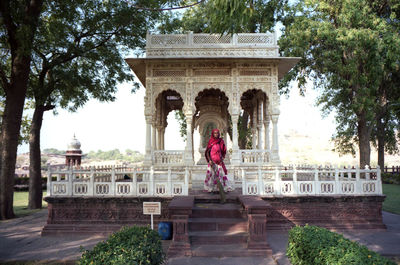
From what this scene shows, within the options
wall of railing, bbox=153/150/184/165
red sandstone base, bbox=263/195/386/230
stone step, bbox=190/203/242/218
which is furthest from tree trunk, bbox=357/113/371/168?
stone step, bbox=190/203/242/218

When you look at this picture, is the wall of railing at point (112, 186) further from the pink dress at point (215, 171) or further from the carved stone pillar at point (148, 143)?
the carved stone pillar at point (148, 143)

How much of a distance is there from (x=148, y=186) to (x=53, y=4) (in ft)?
35.1

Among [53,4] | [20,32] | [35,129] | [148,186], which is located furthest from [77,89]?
[148,186]

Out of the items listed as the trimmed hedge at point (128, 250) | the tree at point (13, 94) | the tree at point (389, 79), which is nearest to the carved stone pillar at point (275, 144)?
the trimmed hedge at point (128, 250)

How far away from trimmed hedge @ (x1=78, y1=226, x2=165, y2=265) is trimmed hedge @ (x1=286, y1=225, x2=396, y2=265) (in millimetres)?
2545

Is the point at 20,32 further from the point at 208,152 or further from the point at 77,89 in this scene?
the point at 208,152

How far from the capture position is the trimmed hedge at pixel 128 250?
3.73m

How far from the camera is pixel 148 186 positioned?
29.8 feet

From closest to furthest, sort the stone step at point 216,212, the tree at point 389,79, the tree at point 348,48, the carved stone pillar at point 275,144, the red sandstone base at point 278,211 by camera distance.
→ the stone step at point 216,212
the red sandstone base at point 278,211
the carved stone pillar at point 275,144
the tree at point 348,48
the tree at point 389,79

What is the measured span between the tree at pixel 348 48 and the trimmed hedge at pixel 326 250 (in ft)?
46.0

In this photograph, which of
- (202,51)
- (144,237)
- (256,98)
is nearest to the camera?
(144,237)

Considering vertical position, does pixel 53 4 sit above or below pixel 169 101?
above

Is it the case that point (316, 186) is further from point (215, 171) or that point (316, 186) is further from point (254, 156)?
point (254, 156)

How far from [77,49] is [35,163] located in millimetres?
6306
